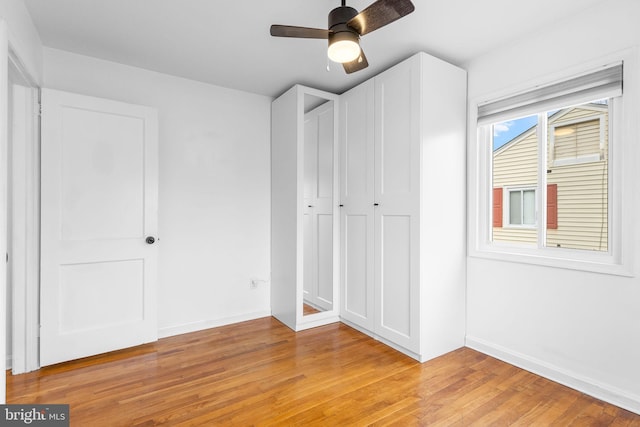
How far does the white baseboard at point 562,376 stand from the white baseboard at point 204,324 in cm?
217

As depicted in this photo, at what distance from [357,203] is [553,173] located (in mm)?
1597

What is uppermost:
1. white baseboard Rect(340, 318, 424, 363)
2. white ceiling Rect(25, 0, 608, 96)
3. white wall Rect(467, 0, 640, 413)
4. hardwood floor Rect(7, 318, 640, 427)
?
white ceiling Rect(25, 0, 608, 96)

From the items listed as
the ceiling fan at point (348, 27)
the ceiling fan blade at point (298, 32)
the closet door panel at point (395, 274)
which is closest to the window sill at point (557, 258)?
the closet door panel at point (395, 274)

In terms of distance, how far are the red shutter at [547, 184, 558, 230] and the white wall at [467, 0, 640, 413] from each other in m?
0.34

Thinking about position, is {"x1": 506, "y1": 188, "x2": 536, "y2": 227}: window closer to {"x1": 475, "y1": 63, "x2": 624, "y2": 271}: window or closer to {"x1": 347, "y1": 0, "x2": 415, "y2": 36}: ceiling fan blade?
{"x1": 475, "y1": 63, "x2": 624, "y2": 271}: window

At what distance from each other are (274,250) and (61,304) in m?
1.90

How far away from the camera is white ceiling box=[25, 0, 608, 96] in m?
2.08

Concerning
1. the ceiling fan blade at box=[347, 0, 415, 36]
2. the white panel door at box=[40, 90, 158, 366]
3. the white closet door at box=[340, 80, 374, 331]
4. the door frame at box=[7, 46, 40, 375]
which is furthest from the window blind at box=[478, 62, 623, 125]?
the door frame at box=[7, 46, 40, 375]

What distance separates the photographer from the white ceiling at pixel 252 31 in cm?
208

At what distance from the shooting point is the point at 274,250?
3625mm

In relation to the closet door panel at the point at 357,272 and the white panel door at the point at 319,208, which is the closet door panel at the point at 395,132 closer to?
the closet door panel at the point at 357,272

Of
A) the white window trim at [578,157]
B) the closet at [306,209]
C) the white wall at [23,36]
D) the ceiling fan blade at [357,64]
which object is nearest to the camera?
the white wall at [23,36]

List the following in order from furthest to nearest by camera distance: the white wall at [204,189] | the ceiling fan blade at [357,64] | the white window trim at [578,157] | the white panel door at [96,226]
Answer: the white wall at [204,189], the white panel door at [96,226], the white window trim at [578,157], the ceiling fan blade at [357,64]

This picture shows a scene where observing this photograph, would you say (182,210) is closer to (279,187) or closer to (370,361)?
(279,187)
